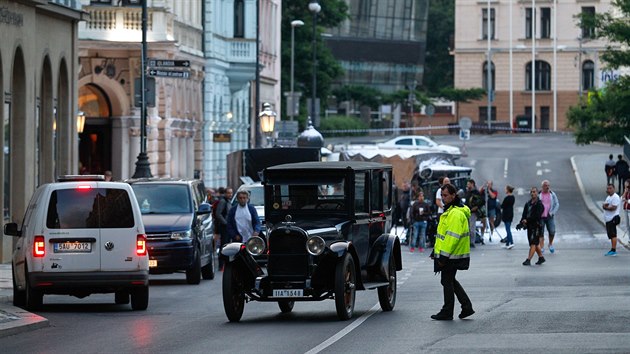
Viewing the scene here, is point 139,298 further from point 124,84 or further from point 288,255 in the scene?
point 124,84

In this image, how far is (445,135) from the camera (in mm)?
119250

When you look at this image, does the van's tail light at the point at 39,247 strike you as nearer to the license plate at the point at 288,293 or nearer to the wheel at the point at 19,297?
the wheel at the point at 19,297

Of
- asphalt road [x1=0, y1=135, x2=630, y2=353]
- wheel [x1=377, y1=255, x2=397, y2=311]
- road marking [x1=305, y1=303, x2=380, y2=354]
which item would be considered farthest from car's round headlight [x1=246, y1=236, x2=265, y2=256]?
wheel [x1=377, y1=255, x2=397, y2=311]

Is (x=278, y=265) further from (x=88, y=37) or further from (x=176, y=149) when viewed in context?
(x=176, y=149)

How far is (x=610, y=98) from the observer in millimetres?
66625

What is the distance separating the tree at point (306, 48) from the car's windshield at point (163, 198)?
210 ft

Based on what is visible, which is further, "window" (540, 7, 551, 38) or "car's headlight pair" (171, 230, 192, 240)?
"window" (540, 7, 551, 38)


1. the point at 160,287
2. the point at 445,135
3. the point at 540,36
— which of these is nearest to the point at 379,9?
the point at 540,36

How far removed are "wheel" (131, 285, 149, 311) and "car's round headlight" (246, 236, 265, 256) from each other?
2683 mm

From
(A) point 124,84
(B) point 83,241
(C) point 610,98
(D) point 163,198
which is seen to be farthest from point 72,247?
(C) point 610,98

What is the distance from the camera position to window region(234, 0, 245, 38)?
2739 inches

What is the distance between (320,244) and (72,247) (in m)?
3.83

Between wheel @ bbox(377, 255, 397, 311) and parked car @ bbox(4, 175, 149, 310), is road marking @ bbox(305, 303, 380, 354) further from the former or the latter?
parked car @ bbox(4, 175, 149, 310)

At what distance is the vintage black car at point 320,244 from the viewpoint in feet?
71.9
